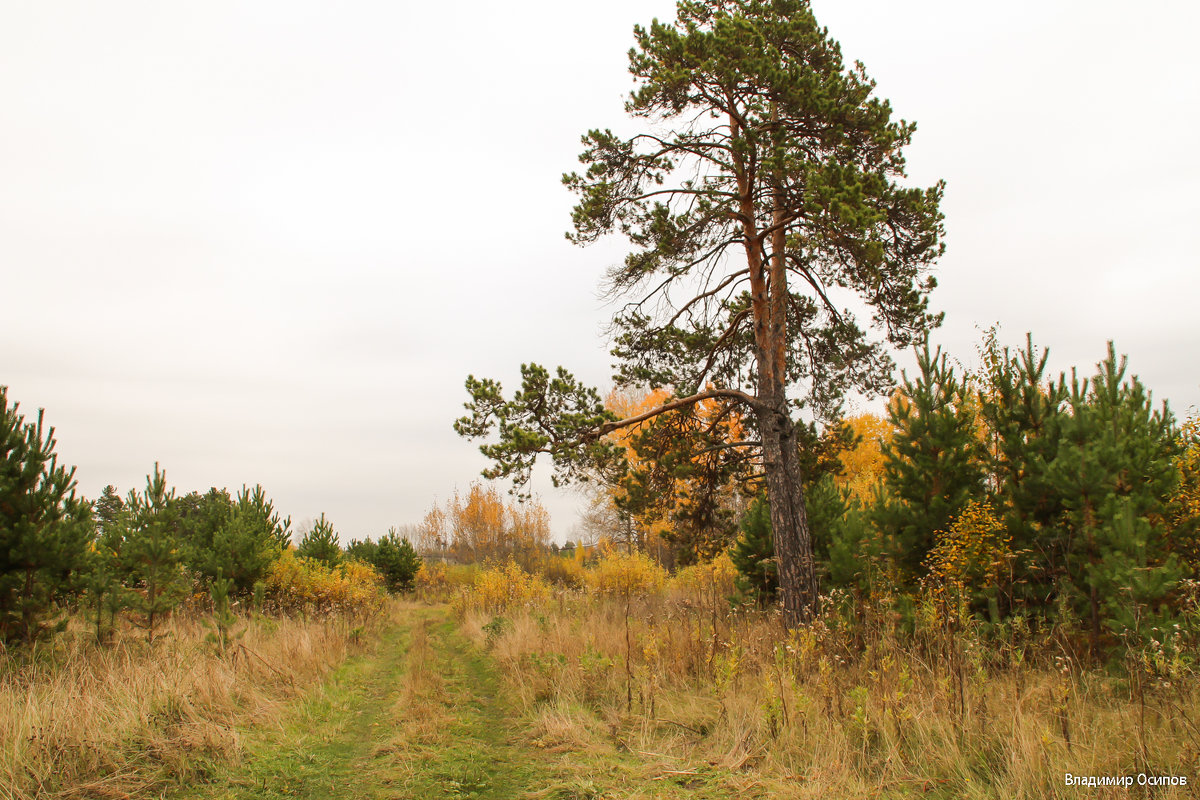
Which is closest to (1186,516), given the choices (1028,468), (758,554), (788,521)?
(1028,468)

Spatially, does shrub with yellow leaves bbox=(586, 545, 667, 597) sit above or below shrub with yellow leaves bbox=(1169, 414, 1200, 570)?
below

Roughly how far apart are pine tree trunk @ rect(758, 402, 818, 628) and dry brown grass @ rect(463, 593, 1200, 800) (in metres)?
0.57

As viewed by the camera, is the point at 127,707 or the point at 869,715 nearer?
the point at 869,715

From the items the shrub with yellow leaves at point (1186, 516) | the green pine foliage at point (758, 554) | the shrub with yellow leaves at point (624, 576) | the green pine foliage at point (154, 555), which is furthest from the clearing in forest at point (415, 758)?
the shrub with yellow leaves at point (624, 576)

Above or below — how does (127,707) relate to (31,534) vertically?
below

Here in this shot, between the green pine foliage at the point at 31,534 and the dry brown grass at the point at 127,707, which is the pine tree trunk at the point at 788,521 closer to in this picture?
the dry brown grass at the point at 127,707

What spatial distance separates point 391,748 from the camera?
5832 mm

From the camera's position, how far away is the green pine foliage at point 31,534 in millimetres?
7191

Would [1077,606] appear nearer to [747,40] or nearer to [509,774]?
[509,774]

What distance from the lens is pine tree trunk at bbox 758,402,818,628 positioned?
8.52 metres

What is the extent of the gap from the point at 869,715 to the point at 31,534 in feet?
30.2

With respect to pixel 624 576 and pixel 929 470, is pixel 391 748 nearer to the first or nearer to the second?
pixel 929 470

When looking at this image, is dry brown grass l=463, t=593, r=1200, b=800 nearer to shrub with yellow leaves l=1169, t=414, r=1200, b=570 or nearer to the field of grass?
the field of grass

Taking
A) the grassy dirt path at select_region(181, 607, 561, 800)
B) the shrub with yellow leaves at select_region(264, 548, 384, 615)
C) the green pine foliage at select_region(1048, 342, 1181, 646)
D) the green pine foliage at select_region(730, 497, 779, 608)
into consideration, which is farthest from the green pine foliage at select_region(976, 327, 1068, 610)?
the shrub with yellow leaves at select_region(264, 548, 384, 615)
